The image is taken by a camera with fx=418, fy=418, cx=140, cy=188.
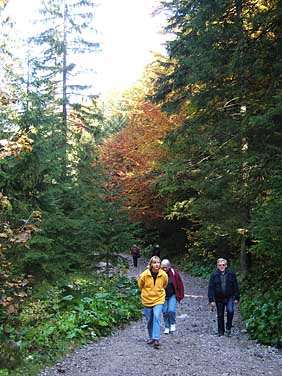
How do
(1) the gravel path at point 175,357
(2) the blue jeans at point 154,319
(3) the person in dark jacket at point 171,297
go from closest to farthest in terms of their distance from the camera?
(1) the gravel path at point 175,357, (2) the blue jeans at point 154,319, (3) the person in dark jacket at point 171,297

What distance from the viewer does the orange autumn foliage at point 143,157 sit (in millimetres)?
21781

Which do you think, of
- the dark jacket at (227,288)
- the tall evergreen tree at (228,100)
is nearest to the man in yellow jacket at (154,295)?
the dark jacket at (227,288)

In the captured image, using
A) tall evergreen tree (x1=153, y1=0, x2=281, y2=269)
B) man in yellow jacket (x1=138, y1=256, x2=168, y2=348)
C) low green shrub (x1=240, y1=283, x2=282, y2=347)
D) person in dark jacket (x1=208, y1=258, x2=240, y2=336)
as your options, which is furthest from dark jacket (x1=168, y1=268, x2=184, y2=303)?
tall evergreen tree (x1=153, y1=0, x2=281, y2=269)

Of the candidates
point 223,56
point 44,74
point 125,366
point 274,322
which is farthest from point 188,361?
point 44,74

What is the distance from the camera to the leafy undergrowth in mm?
6051

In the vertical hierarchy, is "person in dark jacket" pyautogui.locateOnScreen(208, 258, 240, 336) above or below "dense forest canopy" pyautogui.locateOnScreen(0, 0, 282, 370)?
below

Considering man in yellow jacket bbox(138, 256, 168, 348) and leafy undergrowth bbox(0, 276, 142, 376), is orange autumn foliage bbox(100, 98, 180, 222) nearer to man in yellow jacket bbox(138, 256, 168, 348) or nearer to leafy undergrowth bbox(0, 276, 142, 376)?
leafy undergrowth bbox(0, 276, 142, 376)

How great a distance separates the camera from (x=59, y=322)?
320 inches

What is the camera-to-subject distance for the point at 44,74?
2028 centimetres

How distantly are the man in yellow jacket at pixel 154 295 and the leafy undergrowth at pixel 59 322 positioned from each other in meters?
1.35

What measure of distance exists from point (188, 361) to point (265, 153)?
582cm

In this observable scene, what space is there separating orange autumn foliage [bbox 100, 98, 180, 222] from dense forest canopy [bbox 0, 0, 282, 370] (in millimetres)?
1619

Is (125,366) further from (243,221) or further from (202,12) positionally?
(202,12)

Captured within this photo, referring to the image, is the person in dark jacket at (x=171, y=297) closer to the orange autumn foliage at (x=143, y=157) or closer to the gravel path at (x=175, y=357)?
the gravel path at (x=175, y=357)
